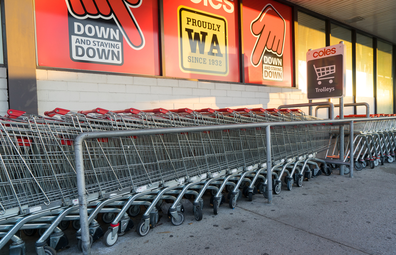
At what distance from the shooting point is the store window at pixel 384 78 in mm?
11992

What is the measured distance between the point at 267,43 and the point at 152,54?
363 cm

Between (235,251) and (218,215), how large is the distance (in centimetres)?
79

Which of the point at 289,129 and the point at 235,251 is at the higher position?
the point at 289,129

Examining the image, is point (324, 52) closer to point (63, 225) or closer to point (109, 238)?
point (109, 238)

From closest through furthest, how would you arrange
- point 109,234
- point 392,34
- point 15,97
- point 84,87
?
point 109,234 < point 15,97 < point 84,87 < point 392,34

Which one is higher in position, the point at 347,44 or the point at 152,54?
the point at 347,44

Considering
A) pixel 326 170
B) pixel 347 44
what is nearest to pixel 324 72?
pixel 326 170

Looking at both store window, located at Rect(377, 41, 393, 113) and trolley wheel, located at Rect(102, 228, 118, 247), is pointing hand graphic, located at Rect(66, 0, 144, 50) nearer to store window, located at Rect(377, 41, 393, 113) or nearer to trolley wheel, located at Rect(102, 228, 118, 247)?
trolley wheel, located at Rect(102, 228, 118, 247)

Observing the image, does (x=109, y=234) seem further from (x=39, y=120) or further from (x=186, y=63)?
(x=186, y=63)

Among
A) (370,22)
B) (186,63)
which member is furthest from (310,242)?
(370,22)

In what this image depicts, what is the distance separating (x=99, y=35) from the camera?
178 inches

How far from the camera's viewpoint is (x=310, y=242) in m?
2.19

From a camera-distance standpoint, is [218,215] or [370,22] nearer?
[218,215]

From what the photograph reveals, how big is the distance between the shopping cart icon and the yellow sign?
6.63 ft
